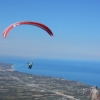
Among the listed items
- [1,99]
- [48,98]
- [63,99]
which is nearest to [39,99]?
[48,98]

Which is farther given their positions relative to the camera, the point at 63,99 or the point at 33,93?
the point at 33,93

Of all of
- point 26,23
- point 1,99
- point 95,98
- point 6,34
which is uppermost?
point 26,23

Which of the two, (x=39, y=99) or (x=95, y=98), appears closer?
(x=95, y=98)

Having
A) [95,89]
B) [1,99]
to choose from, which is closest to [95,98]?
[95,89]

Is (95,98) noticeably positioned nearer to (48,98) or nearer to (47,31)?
(47,31)

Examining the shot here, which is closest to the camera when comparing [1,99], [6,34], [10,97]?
[6,34]

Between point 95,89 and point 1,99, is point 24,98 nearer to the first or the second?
point 1,99

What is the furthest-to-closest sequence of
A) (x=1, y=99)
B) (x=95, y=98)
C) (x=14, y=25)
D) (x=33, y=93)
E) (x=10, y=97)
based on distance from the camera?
(x=33, y=93) < (x=10, y=97) < (x=1, y=99) < (x=95, y=98) < (x=14, y=25)

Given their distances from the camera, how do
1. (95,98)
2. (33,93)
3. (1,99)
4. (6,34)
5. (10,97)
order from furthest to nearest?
(33,93) < (10,97) < (1,99) < (95,98) < (6,34)

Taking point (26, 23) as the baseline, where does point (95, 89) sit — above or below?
below
